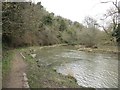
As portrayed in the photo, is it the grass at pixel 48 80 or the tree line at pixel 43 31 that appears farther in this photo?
the tree line at pixel 43 31

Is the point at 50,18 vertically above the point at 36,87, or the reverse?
the point at 50,18

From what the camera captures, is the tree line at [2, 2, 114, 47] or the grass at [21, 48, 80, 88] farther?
the tree line at [2, 2, 114, 47]

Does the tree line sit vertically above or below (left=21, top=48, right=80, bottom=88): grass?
above

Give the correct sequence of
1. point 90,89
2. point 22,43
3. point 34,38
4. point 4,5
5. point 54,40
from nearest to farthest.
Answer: point 90,89 < point 4,5 < point 22,43 < point 34,38 < point 54,40

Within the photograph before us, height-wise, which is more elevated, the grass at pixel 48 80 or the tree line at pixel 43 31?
the tree line at pixel 43 31

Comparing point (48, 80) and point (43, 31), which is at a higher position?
point (43, 31)

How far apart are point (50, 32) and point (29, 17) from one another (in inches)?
1118

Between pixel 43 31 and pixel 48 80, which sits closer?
pixel 48 80

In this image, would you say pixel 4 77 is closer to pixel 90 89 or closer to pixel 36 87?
pixel 36 87

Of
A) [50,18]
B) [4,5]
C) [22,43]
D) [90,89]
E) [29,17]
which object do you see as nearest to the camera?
[90,89]

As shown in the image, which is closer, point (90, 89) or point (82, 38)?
point (90, 89)

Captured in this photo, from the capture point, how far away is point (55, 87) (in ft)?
38.3

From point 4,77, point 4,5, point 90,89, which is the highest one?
point 4,5

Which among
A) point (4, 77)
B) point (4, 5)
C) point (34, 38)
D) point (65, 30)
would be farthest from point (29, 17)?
point (65, 30)
